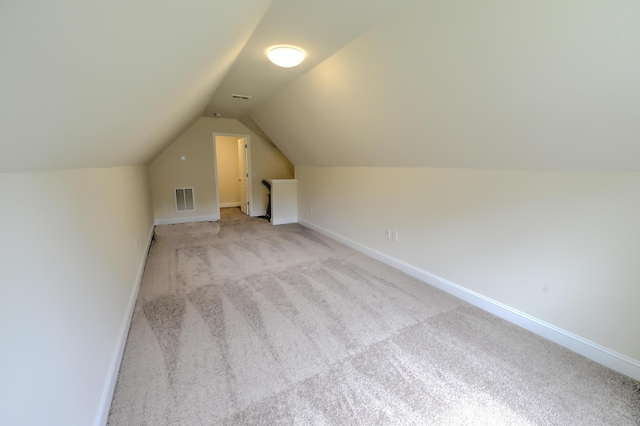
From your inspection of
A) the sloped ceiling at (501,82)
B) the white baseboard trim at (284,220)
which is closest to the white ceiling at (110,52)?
the sloped ceiling at (501,82)

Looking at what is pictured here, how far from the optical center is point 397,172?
346cm

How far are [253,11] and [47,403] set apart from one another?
7.08 ft

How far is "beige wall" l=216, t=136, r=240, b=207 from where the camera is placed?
24.5ft

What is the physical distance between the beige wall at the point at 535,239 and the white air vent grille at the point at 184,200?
14.9 feet

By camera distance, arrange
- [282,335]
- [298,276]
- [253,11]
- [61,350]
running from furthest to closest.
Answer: [298,276] → [282,335] → [253,11] → [61,350]

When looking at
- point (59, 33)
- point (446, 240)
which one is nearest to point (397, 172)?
point (446, 240)

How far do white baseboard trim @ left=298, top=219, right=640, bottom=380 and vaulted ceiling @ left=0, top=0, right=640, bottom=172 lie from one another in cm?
127

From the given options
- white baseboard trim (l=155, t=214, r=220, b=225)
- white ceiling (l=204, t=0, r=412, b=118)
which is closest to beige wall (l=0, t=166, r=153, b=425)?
white ceiling (l=204, t=0, r=412, b=118)

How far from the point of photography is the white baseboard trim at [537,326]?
183 centimetres

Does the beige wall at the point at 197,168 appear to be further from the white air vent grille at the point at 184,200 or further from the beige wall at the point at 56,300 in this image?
the beige wall at the point at 56,300

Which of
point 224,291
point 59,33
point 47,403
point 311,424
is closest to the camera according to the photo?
point 59,33

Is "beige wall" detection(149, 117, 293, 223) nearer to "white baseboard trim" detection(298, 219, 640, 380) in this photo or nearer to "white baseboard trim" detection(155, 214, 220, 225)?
"white baseboard trim" detection(155, 214, 220, 225)

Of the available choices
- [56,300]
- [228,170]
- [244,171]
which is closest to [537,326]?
[56,300]

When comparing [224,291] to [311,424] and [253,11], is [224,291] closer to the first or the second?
[311,424]
